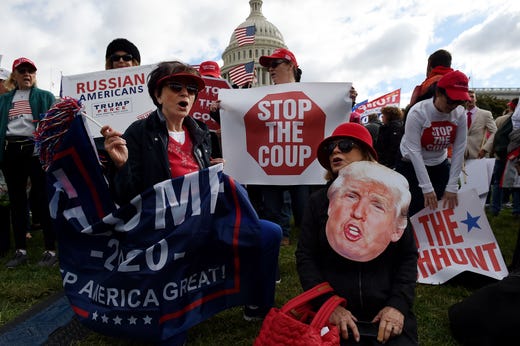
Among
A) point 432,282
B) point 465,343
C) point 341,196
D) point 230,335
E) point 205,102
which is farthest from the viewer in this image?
point 205,102

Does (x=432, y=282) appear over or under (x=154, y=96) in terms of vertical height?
under

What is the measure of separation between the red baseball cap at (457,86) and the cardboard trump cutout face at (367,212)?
5.43ft

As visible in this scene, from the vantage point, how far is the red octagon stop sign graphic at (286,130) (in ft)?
12.1

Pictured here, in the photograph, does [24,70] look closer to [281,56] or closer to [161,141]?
[281,56]

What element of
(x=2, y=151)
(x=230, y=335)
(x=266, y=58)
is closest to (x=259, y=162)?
(x=266, y=58)

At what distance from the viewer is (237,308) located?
2.96 metres

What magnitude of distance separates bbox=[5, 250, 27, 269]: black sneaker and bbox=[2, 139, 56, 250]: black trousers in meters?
0.10

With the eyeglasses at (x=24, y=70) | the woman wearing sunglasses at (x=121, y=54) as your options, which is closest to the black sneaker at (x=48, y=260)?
the eyeglasses at (x=24, y=70)

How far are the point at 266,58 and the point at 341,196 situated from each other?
226 centimetres

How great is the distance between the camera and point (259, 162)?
380 cm

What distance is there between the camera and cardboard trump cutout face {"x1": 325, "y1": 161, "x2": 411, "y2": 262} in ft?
6.01

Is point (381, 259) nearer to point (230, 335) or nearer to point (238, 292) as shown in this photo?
point (238, 292)

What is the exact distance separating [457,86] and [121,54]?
3273 millimetres

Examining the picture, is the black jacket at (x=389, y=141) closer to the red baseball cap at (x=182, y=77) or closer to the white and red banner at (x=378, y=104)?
the red baseball cap at (x=182, y=77)
